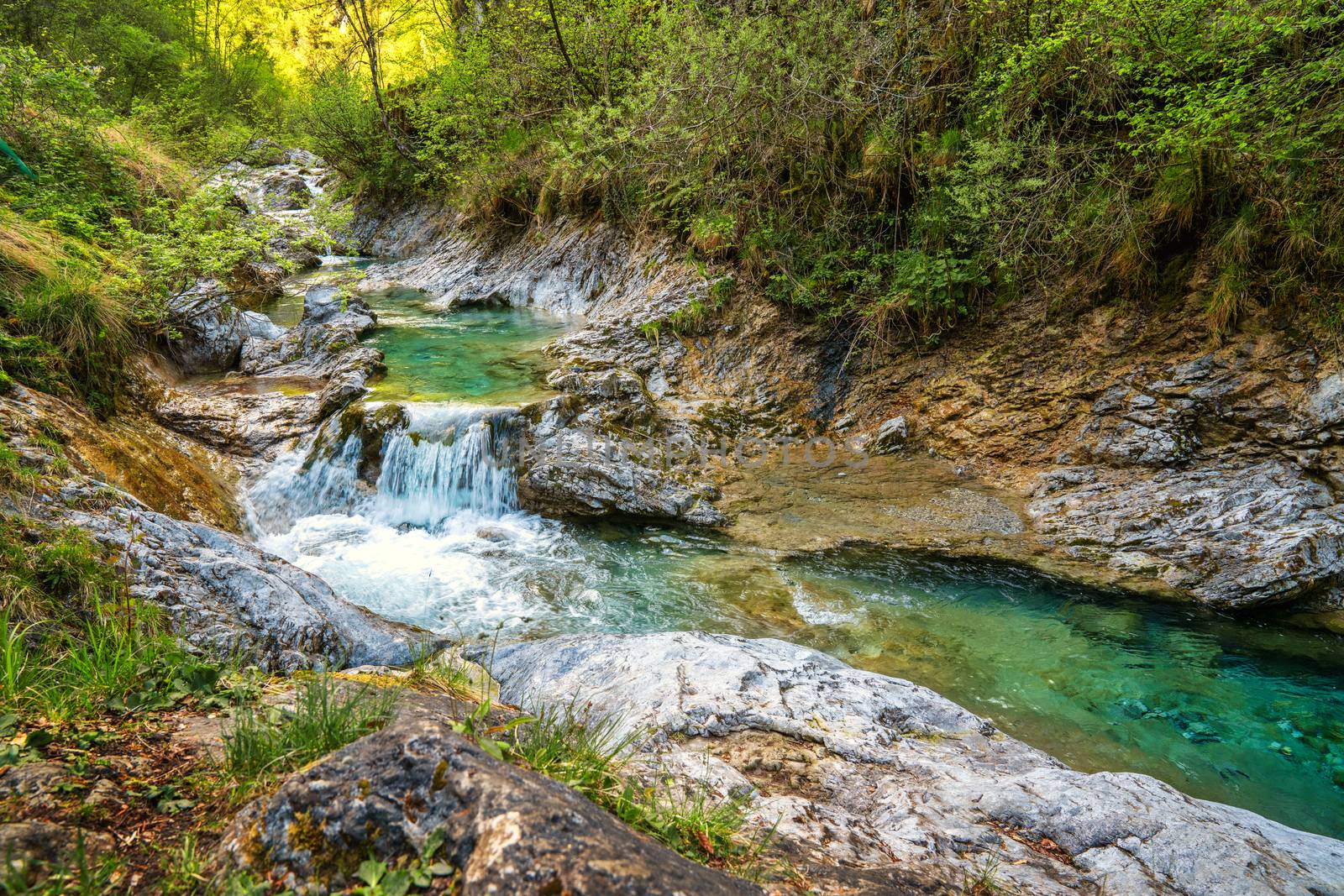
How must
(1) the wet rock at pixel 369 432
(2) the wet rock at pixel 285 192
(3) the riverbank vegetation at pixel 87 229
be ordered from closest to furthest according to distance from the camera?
(3) the riverbank vegetation at pixel 87 229, (1) the wet rock at pixel 369 432, (2) the wet rock at pixel 285 192

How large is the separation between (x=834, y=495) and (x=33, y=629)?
6526 millimetres

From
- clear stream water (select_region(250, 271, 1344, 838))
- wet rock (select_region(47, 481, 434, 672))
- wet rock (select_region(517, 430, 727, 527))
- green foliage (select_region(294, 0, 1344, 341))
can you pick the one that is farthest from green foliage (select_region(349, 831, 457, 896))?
green foliage (select_region(294, 0, 1344, 341))

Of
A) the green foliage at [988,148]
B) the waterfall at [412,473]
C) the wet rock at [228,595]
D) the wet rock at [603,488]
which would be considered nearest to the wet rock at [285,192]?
the green foliage at [988,148]

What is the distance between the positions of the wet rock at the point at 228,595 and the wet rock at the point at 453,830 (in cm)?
232

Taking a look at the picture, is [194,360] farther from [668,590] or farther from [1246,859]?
[1246,859]

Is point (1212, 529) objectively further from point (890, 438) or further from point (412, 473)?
point (412, 473)

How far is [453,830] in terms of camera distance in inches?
59.4

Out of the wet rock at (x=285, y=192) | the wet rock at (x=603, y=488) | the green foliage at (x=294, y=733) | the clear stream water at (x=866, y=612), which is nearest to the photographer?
the green foliage at (x=294, y=733)

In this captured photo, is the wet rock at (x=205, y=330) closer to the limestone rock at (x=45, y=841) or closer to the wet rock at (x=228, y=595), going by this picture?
the wet rock at (x=228, y=595)

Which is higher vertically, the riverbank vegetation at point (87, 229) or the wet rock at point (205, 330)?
the riverbank vegetation at point (87, 229)

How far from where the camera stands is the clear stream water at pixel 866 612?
422 cm

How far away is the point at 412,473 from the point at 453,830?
21.8 feet

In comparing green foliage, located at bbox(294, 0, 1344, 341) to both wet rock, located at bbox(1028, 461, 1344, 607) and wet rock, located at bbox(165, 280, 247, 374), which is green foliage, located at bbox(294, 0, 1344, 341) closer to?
wet rock, located at bbox(1028, 461, 1344, 607)

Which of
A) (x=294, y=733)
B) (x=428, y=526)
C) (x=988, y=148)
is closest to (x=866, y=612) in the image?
(x=294, y=733)
